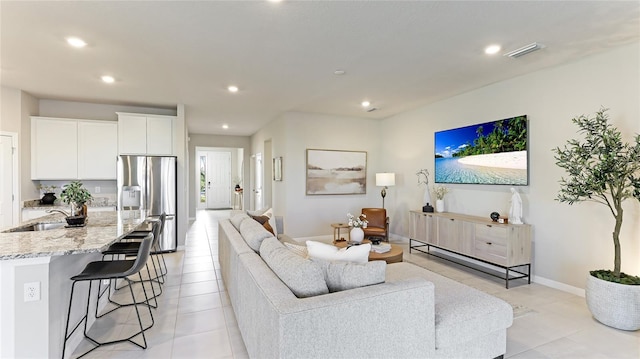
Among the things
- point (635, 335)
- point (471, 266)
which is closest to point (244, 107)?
point (471, 266)

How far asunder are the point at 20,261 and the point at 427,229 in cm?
463

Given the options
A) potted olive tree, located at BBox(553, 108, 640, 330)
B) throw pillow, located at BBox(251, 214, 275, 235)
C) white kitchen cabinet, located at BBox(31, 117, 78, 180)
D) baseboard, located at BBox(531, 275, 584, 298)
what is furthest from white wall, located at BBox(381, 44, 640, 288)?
white kitchen cabinet, located at BBox(31, 117, 78, 180)

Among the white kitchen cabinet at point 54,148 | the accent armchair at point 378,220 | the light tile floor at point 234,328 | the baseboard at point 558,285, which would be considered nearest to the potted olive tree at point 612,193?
the light tile floor at point 234,328

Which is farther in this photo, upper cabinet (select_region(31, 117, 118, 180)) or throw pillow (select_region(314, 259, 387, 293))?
upper cabinet (select_region(31, 117, 118, 180))

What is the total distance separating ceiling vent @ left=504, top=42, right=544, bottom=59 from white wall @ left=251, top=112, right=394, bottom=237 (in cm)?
357

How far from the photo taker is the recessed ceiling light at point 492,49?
3.08 metres

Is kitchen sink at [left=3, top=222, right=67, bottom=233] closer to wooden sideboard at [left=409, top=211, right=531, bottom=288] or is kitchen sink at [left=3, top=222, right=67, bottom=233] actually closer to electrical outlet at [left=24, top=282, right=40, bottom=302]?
electrical outlet at [left=24, top=282, right=40, bottom=302]

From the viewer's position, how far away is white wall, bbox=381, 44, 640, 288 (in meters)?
3.05

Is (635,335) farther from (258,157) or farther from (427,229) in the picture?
(258,157)

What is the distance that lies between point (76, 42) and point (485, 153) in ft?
16.6

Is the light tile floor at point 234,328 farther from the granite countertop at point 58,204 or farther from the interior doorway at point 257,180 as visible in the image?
the interior doorway at point 257,180

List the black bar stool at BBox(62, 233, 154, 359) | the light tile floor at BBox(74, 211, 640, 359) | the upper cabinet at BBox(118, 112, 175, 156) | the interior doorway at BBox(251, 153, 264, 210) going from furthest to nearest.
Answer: the interior doorway at BBox(251, 153, 264, 210), the upper cabinet at BBox(118, 112, 175, 156), the light tile floor at BBox(74, 211, 640, 359), the black bar stool at BBox(62, 233, 154, 359)

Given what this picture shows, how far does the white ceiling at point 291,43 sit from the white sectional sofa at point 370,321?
202 centimetres

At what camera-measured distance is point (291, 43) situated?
2975 mm
